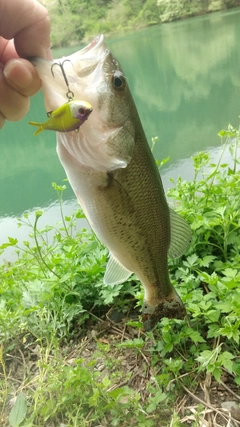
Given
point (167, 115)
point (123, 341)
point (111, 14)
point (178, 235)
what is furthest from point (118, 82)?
point (111, 14)

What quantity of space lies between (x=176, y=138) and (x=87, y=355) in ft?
22.6

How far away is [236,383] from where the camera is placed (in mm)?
1790

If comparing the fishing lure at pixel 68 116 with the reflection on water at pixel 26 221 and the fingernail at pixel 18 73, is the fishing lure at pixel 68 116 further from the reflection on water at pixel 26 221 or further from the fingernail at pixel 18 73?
the reflection on water at pixel 26 221

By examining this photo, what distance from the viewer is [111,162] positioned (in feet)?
4.62

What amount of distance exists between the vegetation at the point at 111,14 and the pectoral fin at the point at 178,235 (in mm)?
18122

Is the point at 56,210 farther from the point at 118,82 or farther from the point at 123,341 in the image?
the point at 118,82

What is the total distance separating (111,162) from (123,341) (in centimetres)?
123

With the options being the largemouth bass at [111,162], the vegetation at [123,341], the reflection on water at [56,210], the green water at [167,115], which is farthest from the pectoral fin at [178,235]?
the green water at [167,115]

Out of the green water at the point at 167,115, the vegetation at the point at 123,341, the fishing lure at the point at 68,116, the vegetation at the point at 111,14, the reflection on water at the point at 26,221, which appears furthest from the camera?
the vegetation at the point at 111,14

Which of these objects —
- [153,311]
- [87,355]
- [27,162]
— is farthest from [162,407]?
[27,162]

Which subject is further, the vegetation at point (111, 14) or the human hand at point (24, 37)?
the vegetation at point (111, 14)

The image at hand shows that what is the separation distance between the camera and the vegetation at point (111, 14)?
21969 millimetres

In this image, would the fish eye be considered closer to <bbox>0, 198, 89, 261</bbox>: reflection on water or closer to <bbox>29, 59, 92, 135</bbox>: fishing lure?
<bbox>29, 59, 92, 135</bbox>: fishing lure

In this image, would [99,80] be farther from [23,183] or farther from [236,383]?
[23,183]
